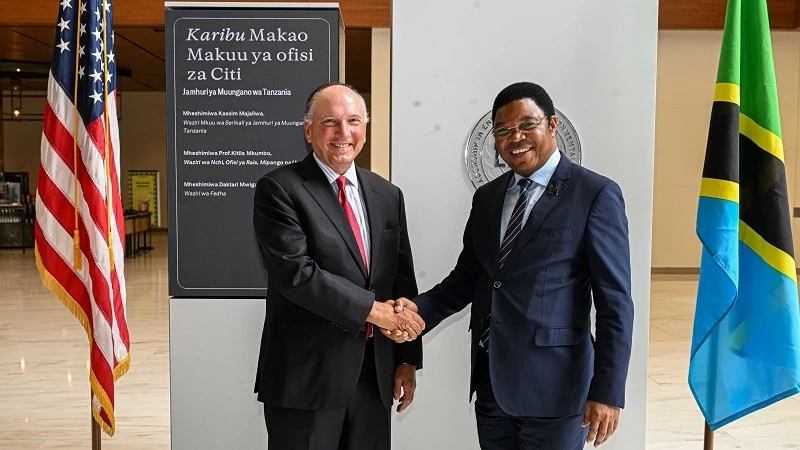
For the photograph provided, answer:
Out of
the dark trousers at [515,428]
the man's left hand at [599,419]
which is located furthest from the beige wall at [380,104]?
the man's left hand at [599,419]

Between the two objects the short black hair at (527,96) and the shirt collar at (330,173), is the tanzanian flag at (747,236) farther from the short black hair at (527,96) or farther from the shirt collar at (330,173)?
the shirt collar at (330,173)

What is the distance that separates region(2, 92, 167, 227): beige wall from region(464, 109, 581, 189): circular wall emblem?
18817 millimetres

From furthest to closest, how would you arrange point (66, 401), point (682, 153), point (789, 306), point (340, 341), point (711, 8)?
point (682, 153), point (711, 8), point (66, 401), point (789, 306), point (340, 341)

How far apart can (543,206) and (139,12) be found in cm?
997

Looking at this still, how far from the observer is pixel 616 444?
10.7 feet

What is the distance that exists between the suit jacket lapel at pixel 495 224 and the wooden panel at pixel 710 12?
9948 mm

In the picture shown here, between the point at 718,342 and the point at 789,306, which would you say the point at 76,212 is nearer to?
the point at 718,342

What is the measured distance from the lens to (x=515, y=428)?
234 cm

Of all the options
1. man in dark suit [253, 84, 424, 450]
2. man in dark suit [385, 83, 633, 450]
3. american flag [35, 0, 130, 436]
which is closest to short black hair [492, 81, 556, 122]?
man in dark suit [385, 83, 633, 450]

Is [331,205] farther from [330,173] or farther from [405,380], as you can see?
[405,380]

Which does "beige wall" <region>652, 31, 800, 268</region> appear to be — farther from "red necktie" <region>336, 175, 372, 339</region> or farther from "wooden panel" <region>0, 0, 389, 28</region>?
"red necktie" <region>336, 175, 372, 339</region>

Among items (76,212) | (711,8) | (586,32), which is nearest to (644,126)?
(586,32)

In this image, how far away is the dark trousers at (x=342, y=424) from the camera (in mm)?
2367

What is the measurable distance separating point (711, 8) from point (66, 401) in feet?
33.7
